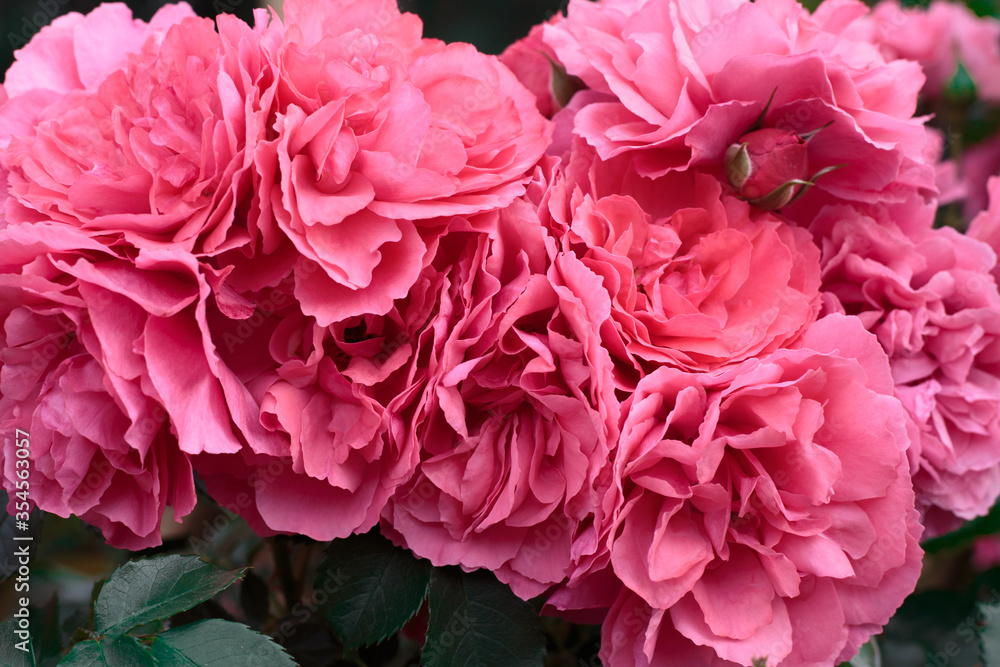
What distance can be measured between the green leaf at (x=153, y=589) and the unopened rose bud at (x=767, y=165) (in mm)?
438

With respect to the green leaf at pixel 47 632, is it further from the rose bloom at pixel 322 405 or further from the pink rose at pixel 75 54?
the pink rose at pixel 75 54

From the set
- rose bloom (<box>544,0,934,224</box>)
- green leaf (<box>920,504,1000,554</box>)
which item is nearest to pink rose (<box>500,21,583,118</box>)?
rose bloom (<box>544,0,934,224</box>)

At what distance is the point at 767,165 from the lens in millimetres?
578

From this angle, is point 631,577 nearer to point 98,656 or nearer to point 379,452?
point 379,452

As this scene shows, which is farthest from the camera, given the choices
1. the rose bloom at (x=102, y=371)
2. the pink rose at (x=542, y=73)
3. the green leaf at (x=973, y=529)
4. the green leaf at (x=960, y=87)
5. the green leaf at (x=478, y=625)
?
the green leaf at (x=960, y=87)

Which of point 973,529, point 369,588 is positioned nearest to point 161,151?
point 369,588

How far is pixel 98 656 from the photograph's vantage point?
0.51 metres

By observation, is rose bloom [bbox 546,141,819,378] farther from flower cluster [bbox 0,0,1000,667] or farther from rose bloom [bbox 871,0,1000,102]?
rose bloom [bbox 871,0,1000,102]

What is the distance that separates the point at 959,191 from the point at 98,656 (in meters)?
0.89

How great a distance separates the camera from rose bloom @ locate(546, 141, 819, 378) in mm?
537

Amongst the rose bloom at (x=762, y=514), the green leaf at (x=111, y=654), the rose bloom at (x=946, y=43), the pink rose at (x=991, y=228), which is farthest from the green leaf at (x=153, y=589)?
the rose bloom at (x=946, y=43)

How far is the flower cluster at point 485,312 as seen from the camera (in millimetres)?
486

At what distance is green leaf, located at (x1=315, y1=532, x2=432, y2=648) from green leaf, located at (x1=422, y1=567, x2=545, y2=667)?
0.02m

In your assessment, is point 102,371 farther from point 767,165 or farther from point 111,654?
point 767,165
